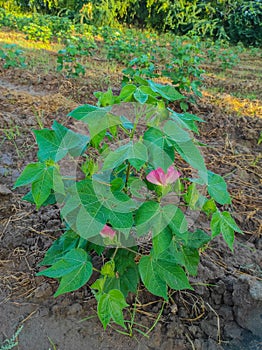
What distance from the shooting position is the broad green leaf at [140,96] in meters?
0.92

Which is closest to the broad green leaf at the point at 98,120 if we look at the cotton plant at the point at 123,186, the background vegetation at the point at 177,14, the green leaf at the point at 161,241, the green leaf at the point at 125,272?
the cotton plant at the point at 123,186

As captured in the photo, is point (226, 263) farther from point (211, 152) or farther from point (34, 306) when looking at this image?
point (211, 152)

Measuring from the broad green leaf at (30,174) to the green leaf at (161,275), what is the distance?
0.40m

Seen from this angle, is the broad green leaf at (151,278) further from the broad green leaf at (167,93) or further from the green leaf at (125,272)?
the broad green leaf at (167,93)

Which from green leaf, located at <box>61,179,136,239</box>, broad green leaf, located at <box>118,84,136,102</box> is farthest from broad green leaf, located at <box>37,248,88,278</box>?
broad green leaf, located at <box>118,84,136,102</box>

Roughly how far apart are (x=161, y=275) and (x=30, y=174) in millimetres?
486

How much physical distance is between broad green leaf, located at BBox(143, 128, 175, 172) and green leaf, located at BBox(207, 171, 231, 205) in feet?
0.62

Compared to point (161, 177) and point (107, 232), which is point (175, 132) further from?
point (107, 232)

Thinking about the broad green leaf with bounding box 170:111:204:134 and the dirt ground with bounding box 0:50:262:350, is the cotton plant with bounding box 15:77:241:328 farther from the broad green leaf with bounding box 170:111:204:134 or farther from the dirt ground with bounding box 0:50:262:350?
the dirt ground with bounding box 0:50:262:350

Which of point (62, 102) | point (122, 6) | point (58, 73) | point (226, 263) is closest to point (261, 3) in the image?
point (122, 6)

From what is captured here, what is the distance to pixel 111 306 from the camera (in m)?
1.01

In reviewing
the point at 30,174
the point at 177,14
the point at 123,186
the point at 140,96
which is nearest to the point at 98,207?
the point at 123,186

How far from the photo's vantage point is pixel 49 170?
3.24ft

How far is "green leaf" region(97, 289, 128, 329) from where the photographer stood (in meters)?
1.00
